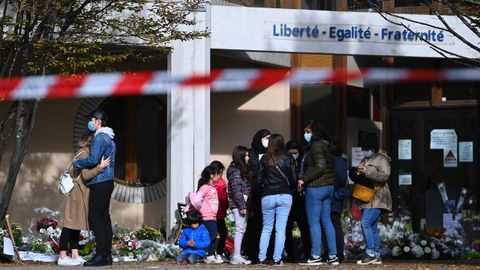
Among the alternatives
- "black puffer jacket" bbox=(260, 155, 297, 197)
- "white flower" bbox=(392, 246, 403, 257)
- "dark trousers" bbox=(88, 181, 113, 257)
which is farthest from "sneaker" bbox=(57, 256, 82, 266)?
"white flower" bbox=(392, 246, 403, 257)

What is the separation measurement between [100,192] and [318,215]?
266 cm

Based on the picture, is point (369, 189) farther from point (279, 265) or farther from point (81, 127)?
point (81, 127)

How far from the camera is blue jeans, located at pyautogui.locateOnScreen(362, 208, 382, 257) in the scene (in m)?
12.9

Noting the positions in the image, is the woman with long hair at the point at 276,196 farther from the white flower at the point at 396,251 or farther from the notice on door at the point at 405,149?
the notice on door at the point at 405,149

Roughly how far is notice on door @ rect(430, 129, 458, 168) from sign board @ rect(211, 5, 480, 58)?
7.06 feet

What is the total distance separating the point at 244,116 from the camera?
18422 mm

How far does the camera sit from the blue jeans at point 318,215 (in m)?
12.7

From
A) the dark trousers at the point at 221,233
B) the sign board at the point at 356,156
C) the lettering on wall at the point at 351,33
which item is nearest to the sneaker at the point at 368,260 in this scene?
the dark trousers at the point at 221,233

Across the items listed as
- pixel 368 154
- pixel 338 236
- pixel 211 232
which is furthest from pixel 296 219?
pixel 368 154

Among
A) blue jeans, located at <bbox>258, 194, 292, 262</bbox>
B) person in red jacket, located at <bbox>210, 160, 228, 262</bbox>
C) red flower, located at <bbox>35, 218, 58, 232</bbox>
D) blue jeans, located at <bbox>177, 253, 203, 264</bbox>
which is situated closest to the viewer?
blue jeans, located at <bbox>258, 194, 292, 262</bbox>

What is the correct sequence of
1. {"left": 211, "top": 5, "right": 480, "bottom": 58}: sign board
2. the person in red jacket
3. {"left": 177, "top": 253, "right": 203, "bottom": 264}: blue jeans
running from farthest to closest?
{"left": 211, "top": 5, "right": 480, "bottom": 58}: sign board, the person in red jacket, {"left": 177, "top": 253, "right": 203, "bottom": 264}: blue jeans

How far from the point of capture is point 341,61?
1823 cm

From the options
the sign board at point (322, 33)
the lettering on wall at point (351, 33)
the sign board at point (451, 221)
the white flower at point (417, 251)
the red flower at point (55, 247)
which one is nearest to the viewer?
the red flower at point (55, 247)

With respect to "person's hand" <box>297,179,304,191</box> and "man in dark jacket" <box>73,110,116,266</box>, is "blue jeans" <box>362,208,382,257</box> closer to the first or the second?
"person's hand" <box>297,179,304,191</box>
